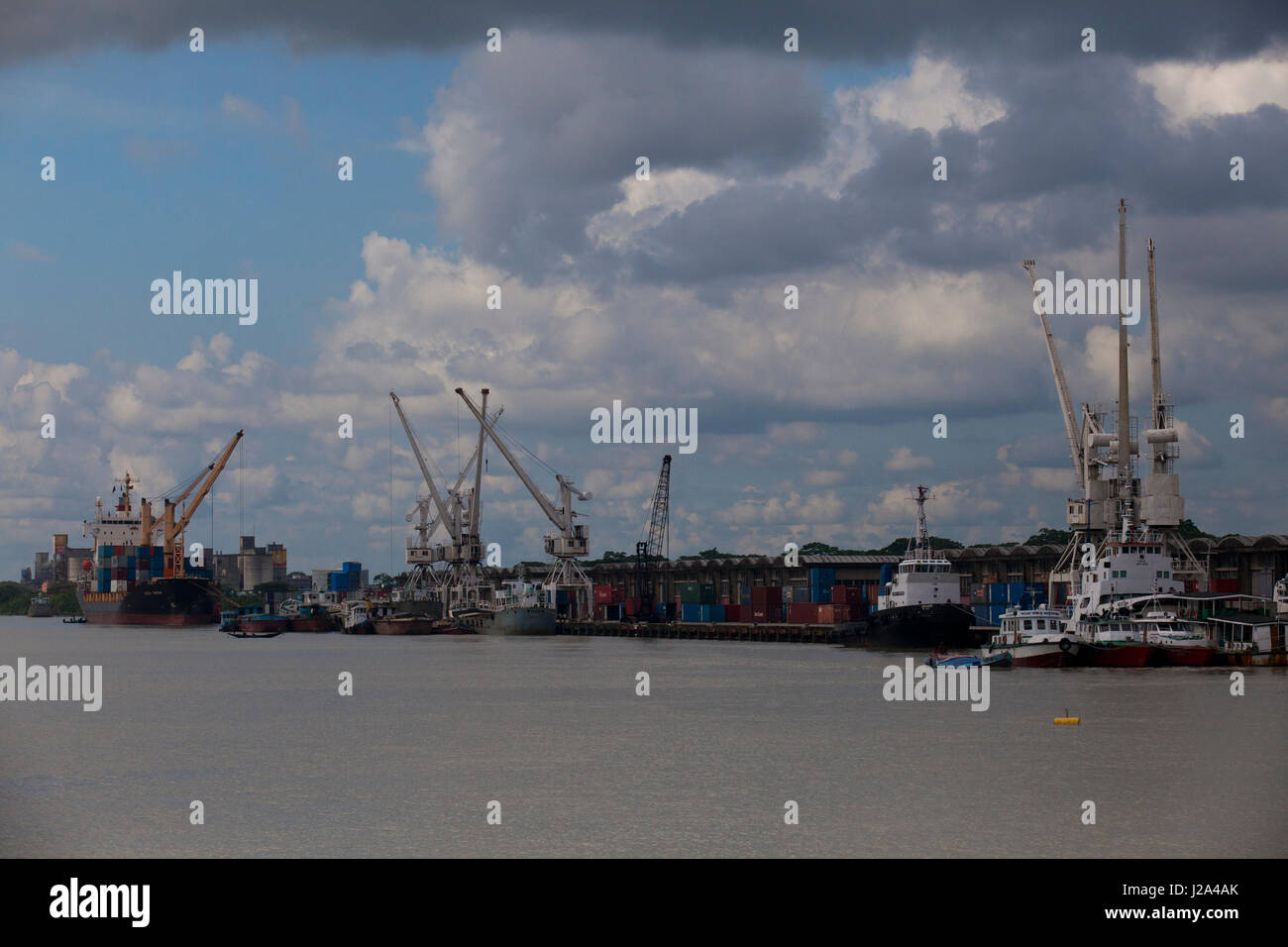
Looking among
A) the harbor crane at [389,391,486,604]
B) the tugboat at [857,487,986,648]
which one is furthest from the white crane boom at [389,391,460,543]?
the tugboat at [857,487,986,648]

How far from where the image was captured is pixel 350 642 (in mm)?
147625

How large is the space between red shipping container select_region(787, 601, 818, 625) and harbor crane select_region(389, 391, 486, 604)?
166 ft

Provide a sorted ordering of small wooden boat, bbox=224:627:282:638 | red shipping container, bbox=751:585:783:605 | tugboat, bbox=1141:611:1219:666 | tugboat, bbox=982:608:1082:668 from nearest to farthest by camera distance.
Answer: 1. tugboat, bbox=1141:611:1219:666
2. tugboat, bbox=982:608:1082:668
3. red shipping container, bbox=751:585:783:605
4. small wooden boat, bbox=224:627:282:638

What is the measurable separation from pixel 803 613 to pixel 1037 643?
223ft

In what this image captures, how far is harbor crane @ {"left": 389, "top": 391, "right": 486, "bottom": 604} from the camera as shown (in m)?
182

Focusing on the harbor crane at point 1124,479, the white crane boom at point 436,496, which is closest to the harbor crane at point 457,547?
the white crane boom at point 436,496

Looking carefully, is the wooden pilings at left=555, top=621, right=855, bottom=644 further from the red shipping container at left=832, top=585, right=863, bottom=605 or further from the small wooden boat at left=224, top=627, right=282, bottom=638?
the small wooden boat at left=224, top=627, right=282, bottom=638

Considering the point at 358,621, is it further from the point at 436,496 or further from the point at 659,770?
the point at 659,770

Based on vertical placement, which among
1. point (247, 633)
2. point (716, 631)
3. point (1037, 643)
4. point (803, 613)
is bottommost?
point (247, 633)

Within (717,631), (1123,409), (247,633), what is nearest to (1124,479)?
(1123,409)

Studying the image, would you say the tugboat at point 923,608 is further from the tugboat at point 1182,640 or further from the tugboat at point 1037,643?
the tugboat at point 1182,640

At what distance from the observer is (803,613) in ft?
470

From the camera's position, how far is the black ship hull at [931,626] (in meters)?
97.0

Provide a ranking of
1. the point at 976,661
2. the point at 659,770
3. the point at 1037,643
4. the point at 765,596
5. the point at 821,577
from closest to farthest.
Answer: the point at 659,770, the point at 976,661, the point at 1037,643, the point at 765,596, the point at 821,577
